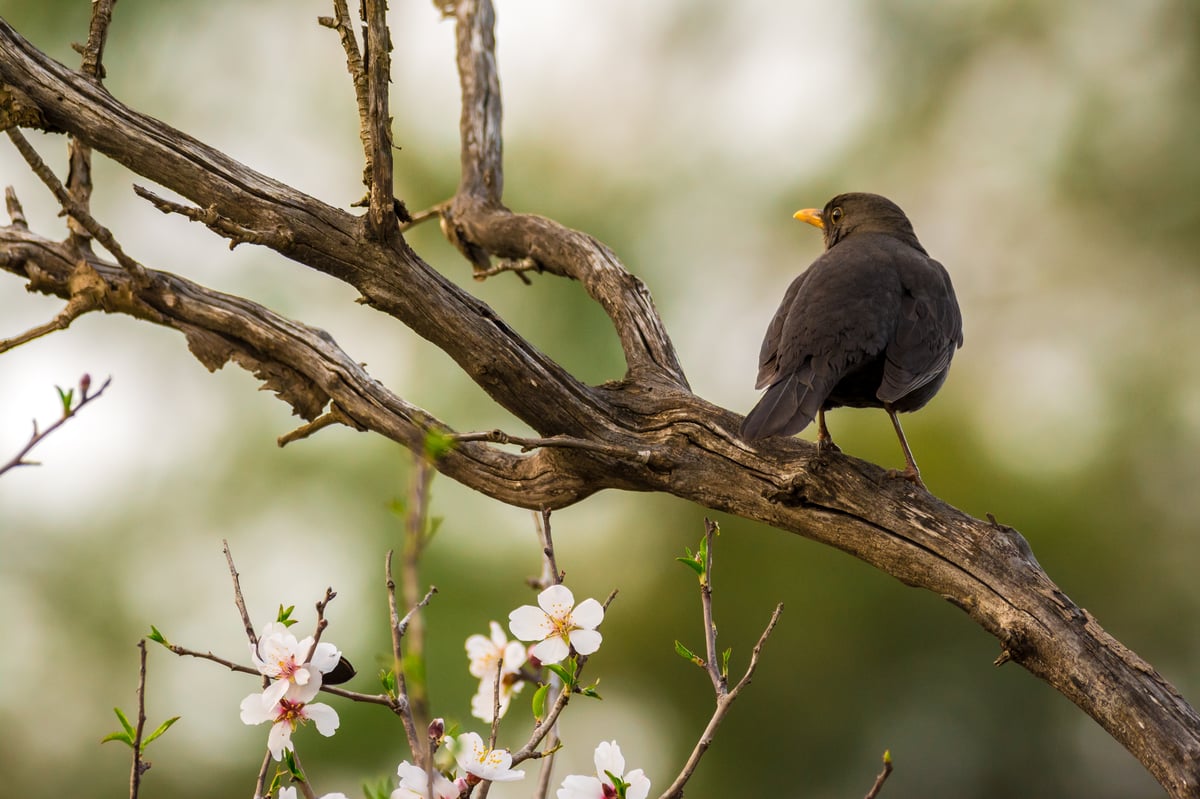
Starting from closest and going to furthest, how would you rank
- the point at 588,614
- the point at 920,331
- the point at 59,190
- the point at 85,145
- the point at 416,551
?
1. the point at 416,551
2. the point at 588,614
3. the point at 59,190
4. the point at 85,145
5. the point at 920,331

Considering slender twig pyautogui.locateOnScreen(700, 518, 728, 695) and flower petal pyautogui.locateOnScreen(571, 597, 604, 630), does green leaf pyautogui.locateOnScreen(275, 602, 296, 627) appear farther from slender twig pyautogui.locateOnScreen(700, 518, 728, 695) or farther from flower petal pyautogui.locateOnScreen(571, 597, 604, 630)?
slender twig pyautogui.locateOnScreen(700, 518, 728, 695)

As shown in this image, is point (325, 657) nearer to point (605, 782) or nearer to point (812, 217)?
point (605, 782)

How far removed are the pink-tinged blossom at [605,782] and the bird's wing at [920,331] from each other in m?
1.79

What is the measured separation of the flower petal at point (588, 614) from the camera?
8.13ft

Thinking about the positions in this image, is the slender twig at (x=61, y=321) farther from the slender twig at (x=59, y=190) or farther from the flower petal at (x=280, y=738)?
the flower petal at (x=280, y=738)

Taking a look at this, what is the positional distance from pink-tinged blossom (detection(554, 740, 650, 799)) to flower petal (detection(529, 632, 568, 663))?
0.70 feet

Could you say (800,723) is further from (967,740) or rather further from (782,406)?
(782,406)

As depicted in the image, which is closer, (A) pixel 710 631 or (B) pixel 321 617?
(B) pixel 321 617

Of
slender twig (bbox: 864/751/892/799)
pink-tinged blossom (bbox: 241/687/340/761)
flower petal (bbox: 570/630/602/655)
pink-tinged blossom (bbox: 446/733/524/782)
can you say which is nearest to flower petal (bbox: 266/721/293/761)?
pink-tinged blossom (bbox: 241/687/340/761)

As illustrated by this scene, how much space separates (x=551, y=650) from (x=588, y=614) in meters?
0.12

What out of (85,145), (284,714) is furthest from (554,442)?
Result: (85,145)

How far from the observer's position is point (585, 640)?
2.46 metres

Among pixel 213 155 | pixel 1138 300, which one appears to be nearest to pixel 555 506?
pixel 213 155

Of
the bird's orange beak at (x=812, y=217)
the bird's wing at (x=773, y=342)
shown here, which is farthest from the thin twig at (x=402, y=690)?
the bird's orange beak at (x=812, y=217)
